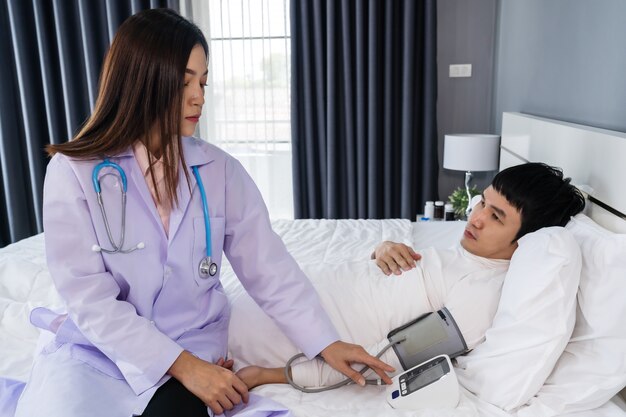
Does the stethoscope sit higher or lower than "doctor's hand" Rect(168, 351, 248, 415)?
higher

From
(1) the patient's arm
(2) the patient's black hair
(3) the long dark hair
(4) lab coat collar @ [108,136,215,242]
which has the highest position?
(3) the long dark hair

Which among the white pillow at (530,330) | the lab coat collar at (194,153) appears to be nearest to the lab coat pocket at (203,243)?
the lab coat collar at (194,153)

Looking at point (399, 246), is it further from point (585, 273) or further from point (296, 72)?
point (296, 72)

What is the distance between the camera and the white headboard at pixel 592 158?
4.11ft

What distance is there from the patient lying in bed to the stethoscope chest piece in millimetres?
240

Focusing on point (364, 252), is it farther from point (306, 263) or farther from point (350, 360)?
point (350, 360)

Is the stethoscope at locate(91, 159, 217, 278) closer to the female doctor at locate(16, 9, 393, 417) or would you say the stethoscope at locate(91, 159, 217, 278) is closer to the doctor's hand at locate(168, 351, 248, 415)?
the female doctor at locate(16, 9, 393, 417)

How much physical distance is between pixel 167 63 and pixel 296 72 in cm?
242

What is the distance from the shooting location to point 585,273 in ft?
3.57

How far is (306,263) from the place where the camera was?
1.86 metres

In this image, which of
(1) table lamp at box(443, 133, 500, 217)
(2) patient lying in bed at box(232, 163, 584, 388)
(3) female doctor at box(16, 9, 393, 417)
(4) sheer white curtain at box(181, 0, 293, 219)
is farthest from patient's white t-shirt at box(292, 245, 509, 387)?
(4) sheer white curtain at box(181, 0, 293, 219)

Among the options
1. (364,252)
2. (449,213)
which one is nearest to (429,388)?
(364,252)

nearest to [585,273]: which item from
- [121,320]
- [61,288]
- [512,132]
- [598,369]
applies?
[598,369]

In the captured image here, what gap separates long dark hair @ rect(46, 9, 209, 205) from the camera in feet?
3.52
